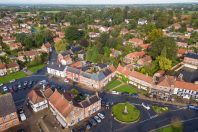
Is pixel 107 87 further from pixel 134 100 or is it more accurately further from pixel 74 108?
pixel 74 108

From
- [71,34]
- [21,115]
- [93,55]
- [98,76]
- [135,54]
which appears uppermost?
[71,34]

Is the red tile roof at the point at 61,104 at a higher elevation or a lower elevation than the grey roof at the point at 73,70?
lower

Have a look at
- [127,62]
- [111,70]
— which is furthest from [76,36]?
[111,70]

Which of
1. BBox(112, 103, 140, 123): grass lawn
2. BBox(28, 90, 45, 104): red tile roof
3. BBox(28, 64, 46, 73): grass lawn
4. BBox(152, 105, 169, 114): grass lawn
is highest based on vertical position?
BBox(28, 90, 45, 104): red tile roof

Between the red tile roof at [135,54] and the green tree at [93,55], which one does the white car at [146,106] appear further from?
the green tree at [93,55]

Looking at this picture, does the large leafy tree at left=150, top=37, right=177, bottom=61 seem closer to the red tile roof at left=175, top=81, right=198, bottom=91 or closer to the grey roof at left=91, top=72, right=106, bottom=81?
the red tile roof at left=175, top=81, right=198, bottom=91

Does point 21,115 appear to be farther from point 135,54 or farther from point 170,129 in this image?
point 135,54

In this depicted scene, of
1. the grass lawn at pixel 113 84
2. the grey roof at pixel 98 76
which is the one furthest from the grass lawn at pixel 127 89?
the grey roof at pixel 98 76

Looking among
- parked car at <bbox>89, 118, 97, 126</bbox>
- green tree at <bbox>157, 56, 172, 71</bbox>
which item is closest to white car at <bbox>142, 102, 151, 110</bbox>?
parked car at <bbox>89, 118, 97, 126</bbox>

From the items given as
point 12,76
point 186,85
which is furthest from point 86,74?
point 186,85
